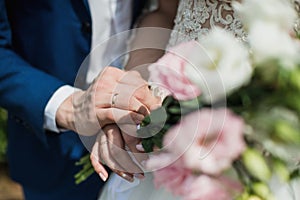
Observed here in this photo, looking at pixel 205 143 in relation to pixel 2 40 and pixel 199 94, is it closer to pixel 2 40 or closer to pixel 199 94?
pixel 199 94

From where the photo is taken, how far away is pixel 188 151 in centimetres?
63

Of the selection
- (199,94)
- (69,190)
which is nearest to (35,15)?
(69,190)

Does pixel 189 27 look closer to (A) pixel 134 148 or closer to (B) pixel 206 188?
(A) pixel 134 148

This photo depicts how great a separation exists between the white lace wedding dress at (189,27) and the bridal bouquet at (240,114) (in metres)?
0.41

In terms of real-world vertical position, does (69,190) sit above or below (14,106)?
below

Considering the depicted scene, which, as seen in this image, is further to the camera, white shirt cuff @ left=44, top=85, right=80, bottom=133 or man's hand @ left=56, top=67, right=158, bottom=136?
white shirt cuff @ left=44, top=85, right=80, bottom=133

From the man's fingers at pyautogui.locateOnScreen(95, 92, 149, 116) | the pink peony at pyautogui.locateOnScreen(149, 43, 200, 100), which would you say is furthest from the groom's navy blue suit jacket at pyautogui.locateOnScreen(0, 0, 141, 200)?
the pink peony at pyautogui.locateOnScreen(149, 43, 200, 100)

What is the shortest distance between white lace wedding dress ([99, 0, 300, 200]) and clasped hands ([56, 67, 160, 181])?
0.32 ft

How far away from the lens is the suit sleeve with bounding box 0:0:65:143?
1.27 meters

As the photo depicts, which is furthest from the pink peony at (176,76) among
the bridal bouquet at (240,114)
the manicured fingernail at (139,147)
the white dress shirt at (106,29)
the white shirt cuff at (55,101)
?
the white dress shirt at (106,29)

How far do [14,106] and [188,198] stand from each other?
0.74 metres

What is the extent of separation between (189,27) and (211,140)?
0.61 metres

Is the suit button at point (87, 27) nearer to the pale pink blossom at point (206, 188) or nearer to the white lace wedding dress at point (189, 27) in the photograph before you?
the white lace wedding dress at point (189, 27)

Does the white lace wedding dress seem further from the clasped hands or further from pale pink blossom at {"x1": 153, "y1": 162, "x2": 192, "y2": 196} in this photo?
pale pink blossom at {"x1": 153, "y1": 162, "x2": 192, "y2": 196}
